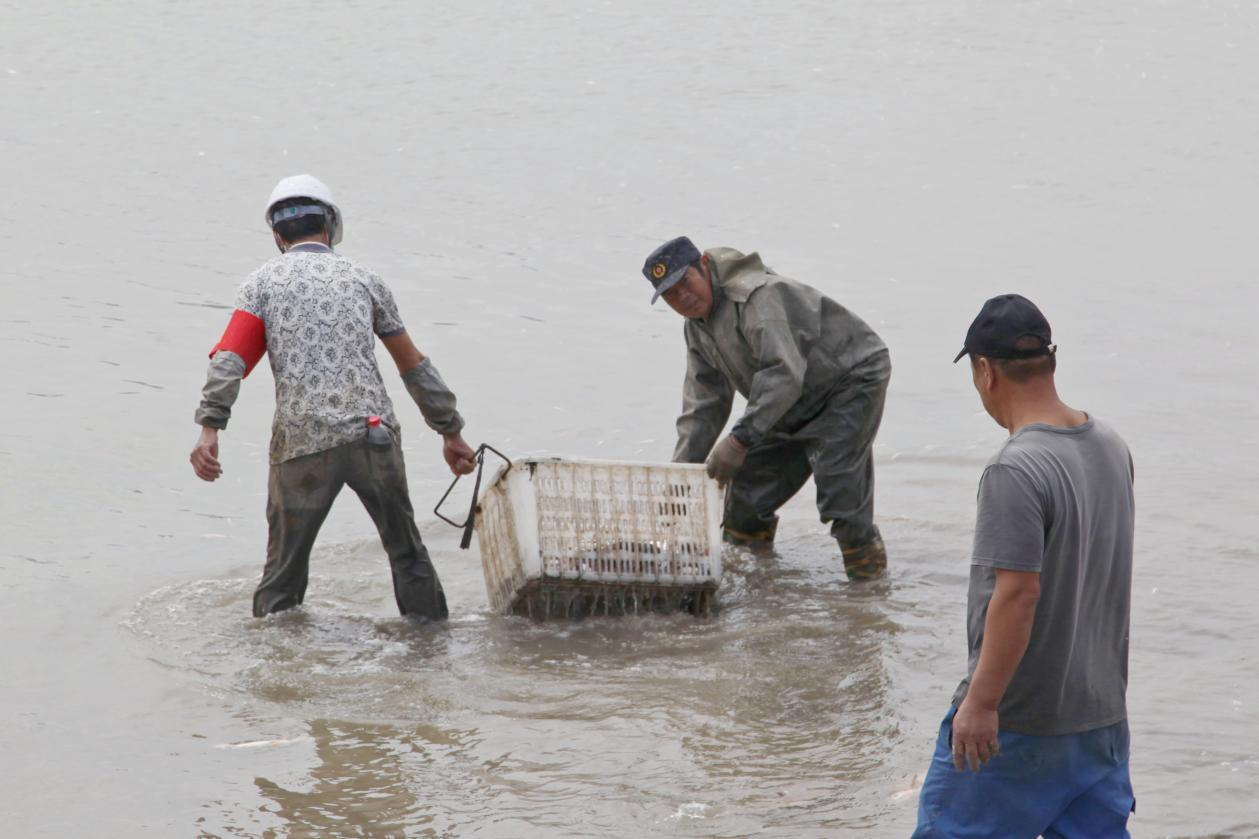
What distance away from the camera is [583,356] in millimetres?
10688

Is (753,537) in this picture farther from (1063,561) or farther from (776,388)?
(1063,561)

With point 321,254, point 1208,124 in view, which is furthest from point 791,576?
point 1208,124

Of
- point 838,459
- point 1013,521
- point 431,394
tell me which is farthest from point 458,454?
point 1013,521

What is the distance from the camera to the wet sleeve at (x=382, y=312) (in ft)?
18.8

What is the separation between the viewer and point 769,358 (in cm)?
591

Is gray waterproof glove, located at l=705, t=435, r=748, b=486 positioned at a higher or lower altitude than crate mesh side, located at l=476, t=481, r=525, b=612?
higher

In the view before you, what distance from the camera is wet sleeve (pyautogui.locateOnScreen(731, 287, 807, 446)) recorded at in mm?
5875

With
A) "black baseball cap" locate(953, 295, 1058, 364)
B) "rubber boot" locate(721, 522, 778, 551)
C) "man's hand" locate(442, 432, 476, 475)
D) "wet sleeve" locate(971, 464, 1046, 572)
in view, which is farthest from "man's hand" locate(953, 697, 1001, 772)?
"rubber boot" locate(721, 522, 778, 551)

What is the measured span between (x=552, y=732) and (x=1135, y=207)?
439 inches

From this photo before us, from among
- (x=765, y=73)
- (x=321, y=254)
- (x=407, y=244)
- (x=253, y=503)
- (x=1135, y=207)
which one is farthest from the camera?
(x=765, y=73)

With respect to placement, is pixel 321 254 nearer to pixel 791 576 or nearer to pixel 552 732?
pixel 552 732

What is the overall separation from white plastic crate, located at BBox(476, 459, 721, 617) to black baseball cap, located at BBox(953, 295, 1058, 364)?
265cm

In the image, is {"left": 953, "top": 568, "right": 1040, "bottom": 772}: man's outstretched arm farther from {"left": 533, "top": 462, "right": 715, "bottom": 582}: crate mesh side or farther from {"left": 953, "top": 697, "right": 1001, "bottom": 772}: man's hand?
{"left": 533, "top": 462, "right": 715, "bottom": 582}: crate mesh side

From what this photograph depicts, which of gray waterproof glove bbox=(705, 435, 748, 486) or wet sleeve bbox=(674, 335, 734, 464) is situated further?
wet sleeve bbox=(674, 335, 734, 464)
